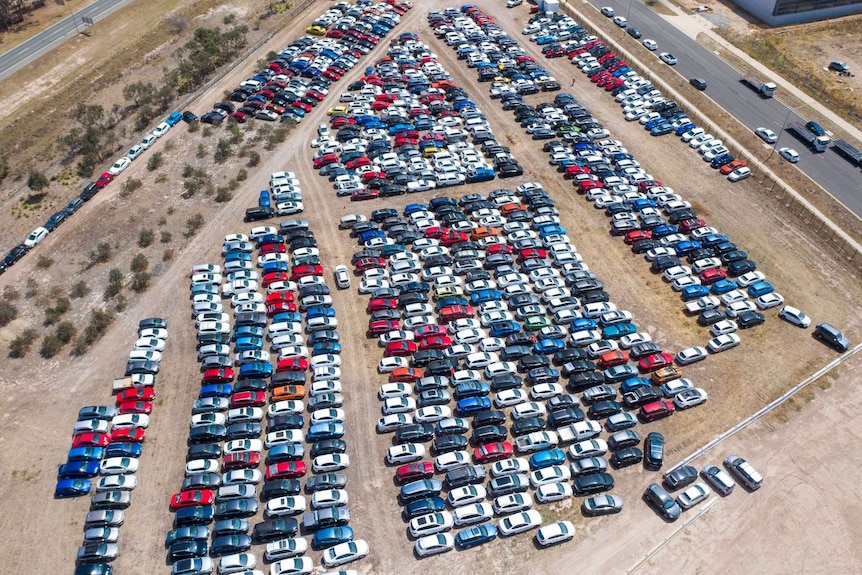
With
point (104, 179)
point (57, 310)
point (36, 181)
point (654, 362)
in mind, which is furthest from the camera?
point (104, 179)

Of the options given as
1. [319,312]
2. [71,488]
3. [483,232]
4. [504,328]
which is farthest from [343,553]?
[483,232]

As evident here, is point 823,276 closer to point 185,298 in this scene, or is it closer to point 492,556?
point 492,556

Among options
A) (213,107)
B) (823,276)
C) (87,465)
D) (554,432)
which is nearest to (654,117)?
(823,276)

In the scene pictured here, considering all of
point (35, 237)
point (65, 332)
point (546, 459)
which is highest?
point (35, 237)

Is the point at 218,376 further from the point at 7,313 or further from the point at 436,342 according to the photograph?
the point at 7,313

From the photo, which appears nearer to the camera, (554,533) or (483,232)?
(554,533)

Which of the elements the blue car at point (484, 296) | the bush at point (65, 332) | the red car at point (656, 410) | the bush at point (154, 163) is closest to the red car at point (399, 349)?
the blue car at point (484, 296)

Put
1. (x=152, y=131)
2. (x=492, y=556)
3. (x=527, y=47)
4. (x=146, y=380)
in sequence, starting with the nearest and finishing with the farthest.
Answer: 1. (x=492, y=556)
2. (x=146, y=380)
3. (x=152, y=131)
4. (x=527, y=47)
